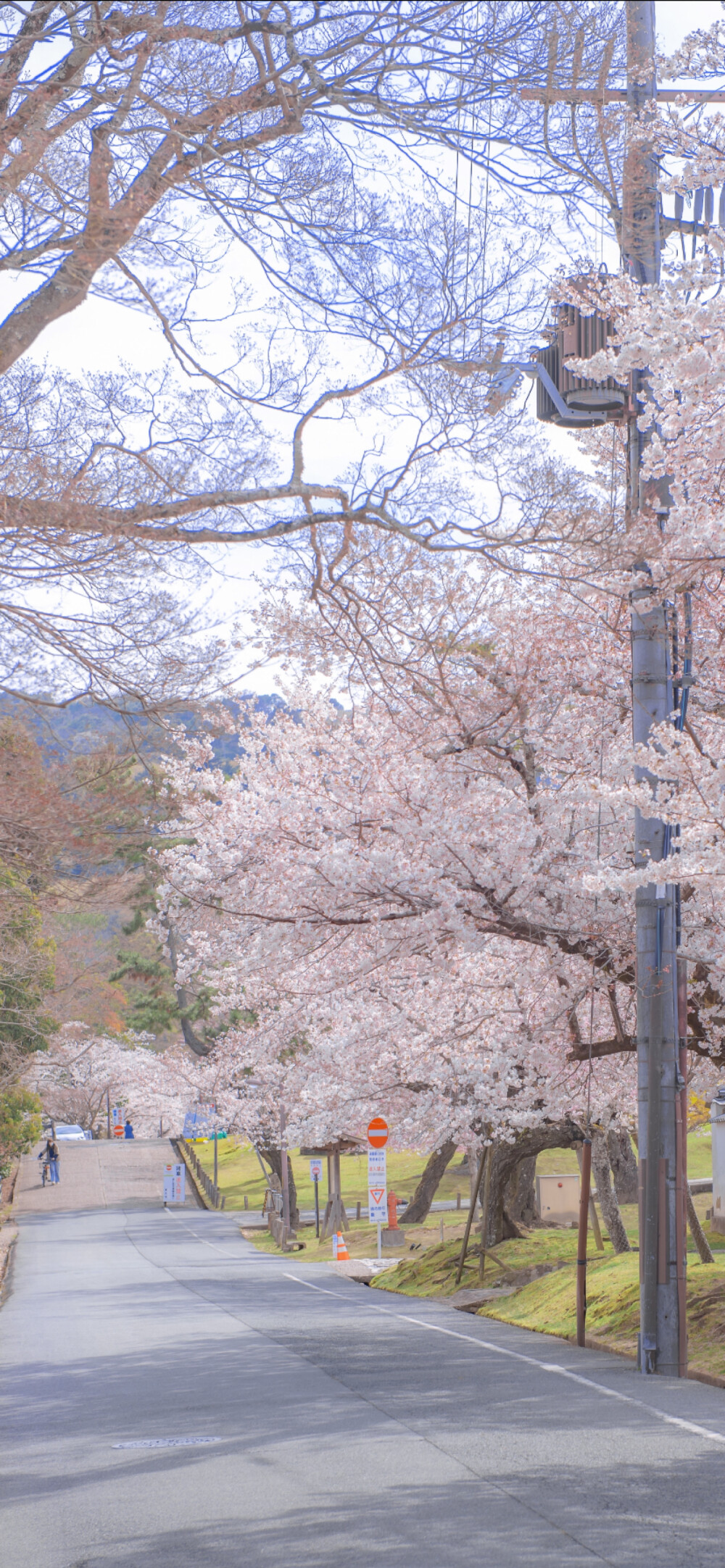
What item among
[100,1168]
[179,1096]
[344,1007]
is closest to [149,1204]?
[179,1096]

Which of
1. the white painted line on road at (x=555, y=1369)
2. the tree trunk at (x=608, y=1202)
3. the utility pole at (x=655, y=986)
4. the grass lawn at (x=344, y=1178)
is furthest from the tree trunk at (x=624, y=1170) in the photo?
the utility pole at (x=655, y=986)

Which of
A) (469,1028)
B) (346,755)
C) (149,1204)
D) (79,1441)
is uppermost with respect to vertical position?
(346,755)

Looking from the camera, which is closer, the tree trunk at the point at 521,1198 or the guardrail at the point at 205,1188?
the tree trunk at the point at 521,1198

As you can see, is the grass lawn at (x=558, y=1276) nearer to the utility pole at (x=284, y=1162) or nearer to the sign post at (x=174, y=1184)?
the utility pole at (x=284, y=1162)

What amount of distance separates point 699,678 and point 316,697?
7.15 meters

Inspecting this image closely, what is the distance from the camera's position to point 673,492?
12078 mm

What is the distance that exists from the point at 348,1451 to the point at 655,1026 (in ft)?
16.2

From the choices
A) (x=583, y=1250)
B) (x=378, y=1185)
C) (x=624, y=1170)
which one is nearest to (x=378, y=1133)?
(x=378, y=1185)

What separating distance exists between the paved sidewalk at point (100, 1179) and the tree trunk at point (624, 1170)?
26519 millimetres

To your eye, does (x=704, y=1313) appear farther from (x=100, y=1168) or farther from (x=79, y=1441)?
(x=100, y=1168)

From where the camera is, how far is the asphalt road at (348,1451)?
657 centimetres

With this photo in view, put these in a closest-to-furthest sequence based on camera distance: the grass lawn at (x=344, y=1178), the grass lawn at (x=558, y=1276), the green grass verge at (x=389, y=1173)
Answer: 1. the grass lawn at (x=558, y=1276)
2. the green grass verge at (x=389, y=1173)
3. the grass lawn at (x=344, y=1178)

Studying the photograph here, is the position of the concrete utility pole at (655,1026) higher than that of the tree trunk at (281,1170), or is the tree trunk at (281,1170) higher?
the concrete utility pole at (655,1026)

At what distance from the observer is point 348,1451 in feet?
29.1
